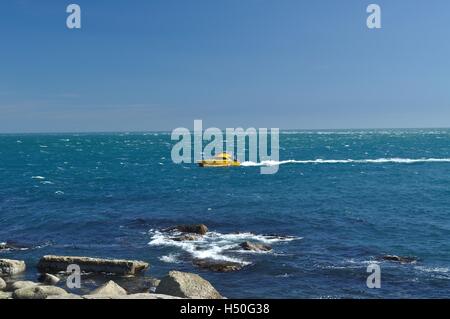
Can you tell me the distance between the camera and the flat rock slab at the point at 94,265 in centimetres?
3103

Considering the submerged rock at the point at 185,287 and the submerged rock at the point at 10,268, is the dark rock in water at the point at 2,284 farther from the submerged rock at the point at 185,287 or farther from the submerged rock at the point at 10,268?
the submerged rock at the point at 185,287

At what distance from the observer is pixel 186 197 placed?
214 feet

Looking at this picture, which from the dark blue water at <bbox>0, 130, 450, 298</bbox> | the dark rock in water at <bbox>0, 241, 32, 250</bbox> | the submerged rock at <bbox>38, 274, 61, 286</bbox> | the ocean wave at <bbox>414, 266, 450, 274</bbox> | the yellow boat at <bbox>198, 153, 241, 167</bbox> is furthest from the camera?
the yellow boat at <bbox>198, 153, 241, 167</bbox>

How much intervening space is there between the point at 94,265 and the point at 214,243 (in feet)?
37.8

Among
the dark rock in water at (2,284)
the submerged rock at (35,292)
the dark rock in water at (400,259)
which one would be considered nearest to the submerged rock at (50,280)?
the dark rock in water at (2,284)

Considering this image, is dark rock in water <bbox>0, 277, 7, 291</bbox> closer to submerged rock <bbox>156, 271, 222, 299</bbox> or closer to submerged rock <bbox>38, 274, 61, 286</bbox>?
submerged rock <bbox>38, 274, 61, 286</bbox>

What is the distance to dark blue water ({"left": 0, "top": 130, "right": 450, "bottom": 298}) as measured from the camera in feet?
101

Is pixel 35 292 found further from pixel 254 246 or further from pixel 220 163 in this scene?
pixel 220 163

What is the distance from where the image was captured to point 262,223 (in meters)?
48.0

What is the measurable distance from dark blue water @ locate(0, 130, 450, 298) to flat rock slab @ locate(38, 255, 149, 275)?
192 cm

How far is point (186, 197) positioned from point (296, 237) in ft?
87.5

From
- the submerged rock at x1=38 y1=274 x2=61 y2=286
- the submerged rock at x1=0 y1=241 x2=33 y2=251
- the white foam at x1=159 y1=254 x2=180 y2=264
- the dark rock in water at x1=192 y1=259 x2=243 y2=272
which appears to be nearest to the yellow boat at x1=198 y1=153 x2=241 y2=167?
the submerged rock at x1=0 y1=241 x2=33 y2=251

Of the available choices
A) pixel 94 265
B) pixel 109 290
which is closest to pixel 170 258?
pixel 94 265
